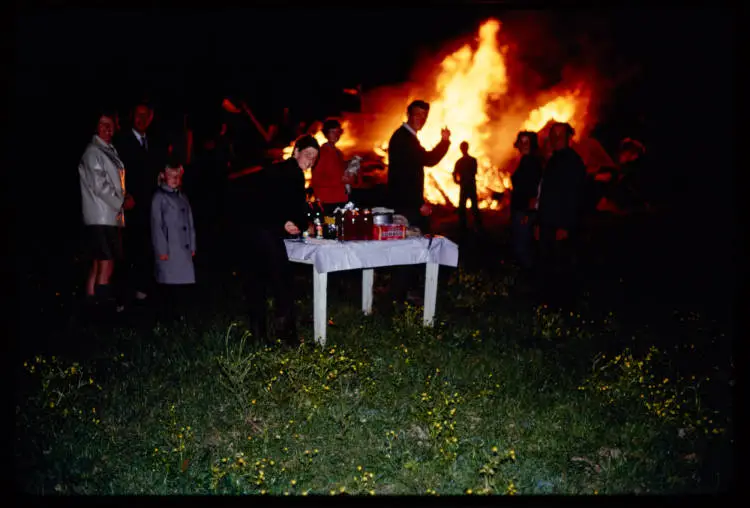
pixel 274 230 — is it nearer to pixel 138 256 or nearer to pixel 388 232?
pixel 388 232

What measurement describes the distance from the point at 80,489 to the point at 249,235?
2690mm

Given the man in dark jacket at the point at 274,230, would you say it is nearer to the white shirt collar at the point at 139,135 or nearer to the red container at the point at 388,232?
the red container at the point at 388,232

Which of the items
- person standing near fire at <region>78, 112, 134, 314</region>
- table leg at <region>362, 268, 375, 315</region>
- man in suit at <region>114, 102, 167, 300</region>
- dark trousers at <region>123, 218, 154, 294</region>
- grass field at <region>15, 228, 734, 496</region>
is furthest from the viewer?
table leg at <region>362, 268, 375, 315</region>

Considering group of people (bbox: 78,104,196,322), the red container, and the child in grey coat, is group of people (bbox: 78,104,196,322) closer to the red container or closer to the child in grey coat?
the child in grey coat

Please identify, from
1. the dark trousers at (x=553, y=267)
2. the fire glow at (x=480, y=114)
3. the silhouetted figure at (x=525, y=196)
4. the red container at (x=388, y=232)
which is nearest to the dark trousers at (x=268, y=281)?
the red container at (x=388, y=232)

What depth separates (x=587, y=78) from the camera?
58.5 feet

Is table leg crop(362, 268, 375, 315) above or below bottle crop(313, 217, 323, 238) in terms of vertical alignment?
below

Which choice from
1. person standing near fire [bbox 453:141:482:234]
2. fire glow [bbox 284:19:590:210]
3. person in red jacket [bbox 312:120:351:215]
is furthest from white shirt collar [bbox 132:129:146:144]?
person standing near fire [bbox 453:141:482:234]

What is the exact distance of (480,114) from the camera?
1641 centimetres

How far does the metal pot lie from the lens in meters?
6.48

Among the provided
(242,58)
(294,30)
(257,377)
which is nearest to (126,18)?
(242,58)

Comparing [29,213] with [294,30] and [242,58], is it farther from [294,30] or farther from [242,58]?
[294,30]

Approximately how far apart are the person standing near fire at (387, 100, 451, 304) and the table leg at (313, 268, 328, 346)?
1862 millimetres

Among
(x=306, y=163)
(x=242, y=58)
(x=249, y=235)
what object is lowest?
(x=249, y=235)
